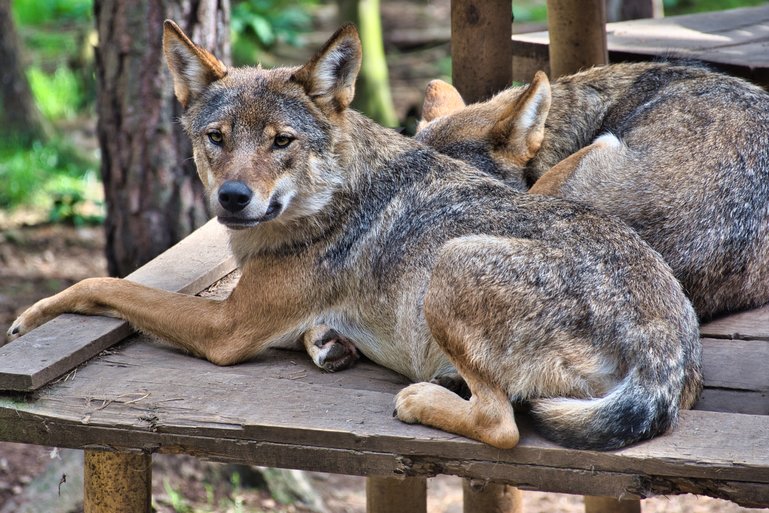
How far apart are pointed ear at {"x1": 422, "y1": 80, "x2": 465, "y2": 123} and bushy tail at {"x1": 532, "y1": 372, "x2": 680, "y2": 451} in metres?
2.96

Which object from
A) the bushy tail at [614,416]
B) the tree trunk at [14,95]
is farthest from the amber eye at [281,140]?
the tree trunk at [14,95]

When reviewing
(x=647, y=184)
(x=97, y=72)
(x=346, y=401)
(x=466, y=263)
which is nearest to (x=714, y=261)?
(x=647, y=184)

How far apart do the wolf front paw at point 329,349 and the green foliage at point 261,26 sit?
33.0 ft

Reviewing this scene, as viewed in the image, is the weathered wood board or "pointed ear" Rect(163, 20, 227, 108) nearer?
the weathered wood board

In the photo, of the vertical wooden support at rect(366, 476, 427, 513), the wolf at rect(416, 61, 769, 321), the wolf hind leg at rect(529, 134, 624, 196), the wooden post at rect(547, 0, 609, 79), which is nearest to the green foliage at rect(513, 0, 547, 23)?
the wooden post at rect(547, 0, 609, 79)

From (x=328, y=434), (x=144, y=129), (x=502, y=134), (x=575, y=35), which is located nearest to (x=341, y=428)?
(x=328, y=434)

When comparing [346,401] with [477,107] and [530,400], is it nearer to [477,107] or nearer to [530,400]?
[530,400]

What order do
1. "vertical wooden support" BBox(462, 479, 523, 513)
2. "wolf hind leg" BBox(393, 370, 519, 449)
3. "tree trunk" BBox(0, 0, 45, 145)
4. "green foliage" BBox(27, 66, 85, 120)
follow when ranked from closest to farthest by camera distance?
"wolf hind leg" BBox(393, 370, 519, 449), "vertical wooden support" BBox(462, 479, 523, 513), "tree trunk" BBox(0, 0, 45, 145), "green foliage" BBox(27, 66, 85, 120)

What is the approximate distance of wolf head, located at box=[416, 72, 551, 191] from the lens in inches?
218

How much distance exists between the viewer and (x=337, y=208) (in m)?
4.65

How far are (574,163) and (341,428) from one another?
2211mm

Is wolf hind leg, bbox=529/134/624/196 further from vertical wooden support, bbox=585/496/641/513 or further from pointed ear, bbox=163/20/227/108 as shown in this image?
vertical wooden support, bbox=585/496/641/513

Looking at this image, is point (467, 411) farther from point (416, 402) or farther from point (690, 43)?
point (690, 43)

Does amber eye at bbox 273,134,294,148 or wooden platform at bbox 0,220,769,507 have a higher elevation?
amber eye at bbox 273,134,294,148
